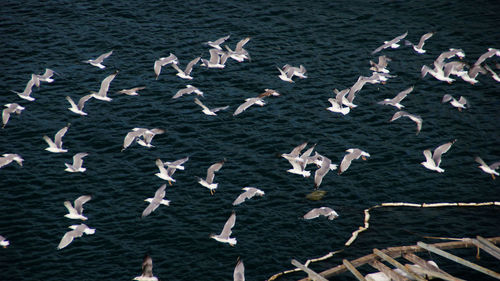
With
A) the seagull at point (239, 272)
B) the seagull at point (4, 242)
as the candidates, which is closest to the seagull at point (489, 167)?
the seagull at point (239, 272)

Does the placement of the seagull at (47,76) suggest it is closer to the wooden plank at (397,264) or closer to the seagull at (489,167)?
the wooden plank at (397,264)

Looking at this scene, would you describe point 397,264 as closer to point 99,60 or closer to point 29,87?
point 29,87

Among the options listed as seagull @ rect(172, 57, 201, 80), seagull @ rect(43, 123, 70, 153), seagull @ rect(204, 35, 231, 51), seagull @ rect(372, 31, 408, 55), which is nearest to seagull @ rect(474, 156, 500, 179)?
seagull @ rect(372, 31, 408, 55)

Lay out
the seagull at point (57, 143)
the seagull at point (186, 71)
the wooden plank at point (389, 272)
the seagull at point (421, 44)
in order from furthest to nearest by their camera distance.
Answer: the seagull at point (421, 44) → the seagull at point (186, 71) → the seagull at point (57, 143) → the wooden plank at point (389, 272)

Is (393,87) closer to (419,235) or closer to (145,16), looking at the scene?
(419,235)

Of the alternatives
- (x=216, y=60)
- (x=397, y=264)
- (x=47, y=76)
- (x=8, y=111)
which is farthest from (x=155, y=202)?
(x=47, y=76)

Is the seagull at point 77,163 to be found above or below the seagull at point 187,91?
below
